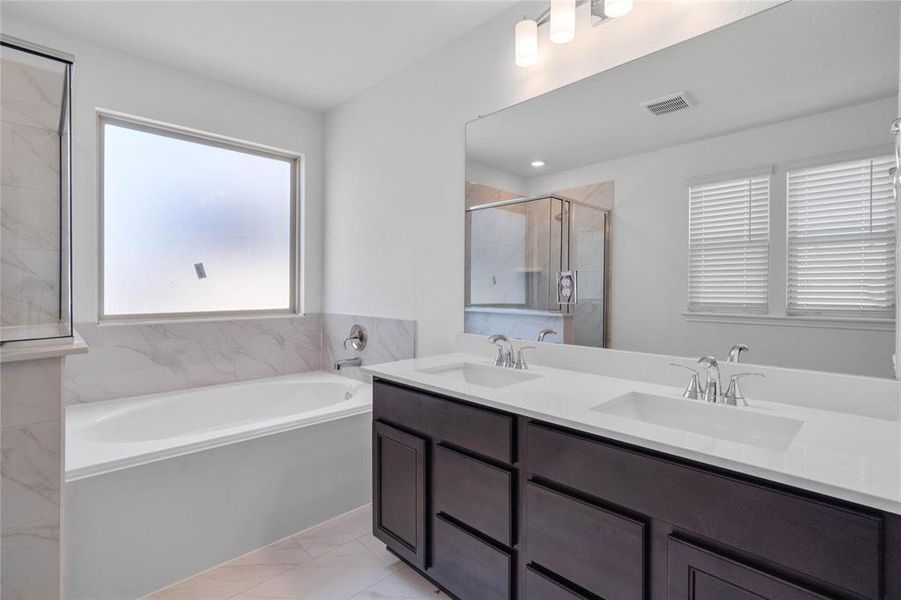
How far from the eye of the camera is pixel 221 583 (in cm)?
187

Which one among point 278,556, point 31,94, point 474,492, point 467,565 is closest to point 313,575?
point 278,556

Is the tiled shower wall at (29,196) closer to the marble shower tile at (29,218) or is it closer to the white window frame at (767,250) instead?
the marble shower tile at (29,218)

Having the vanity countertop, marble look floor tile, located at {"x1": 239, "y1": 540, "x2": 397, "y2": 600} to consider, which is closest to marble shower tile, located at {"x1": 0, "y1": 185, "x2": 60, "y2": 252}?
the vanity countertop

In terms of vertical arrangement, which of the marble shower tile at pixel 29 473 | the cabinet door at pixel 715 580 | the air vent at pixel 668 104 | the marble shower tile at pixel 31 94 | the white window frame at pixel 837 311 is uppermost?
the air vent at pixel 668 104

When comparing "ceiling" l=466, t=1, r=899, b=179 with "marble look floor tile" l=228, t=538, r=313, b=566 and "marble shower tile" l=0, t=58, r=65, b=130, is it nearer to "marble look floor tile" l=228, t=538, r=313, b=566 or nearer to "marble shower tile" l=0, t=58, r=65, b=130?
"marble shower tile" l=0, t=58, r=65, b=130

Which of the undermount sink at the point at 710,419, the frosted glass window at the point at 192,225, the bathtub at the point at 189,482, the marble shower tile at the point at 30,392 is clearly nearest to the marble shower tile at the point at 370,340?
the bathtub at the point at 189,482

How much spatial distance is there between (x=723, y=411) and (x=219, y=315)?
9.57ft

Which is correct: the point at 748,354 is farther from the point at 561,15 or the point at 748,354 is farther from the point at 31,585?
the point at 31,585

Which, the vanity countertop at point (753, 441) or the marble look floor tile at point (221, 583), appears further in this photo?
the marble look floor tile at point (221, 583)

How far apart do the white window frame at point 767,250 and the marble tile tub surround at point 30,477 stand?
199 cm

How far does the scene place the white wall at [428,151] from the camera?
177 centimetres

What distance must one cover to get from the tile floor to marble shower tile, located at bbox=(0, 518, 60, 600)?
66cm

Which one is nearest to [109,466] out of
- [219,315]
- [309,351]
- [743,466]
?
[219,315]

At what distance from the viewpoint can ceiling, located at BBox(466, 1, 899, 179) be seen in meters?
1.29
